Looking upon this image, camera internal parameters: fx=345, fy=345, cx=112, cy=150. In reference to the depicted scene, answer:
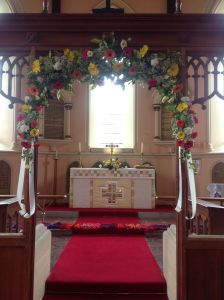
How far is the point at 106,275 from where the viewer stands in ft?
13.6

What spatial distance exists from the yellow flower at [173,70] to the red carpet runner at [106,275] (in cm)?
231

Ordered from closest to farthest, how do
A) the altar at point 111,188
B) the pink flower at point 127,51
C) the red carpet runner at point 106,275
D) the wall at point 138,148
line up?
the pink flower at point 127,51, the red carpet runner at point 106,275, the altar at point 111,188, the wall at point 138,148

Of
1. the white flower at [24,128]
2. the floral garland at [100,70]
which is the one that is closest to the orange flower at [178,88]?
the floral garland at [100,70]

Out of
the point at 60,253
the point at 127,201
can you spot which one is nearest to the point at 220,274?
the point at 60,253

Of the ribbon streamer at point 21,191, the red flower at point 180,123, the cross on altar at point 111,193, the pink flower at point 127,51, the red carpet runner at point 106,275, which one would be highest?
the pink flower at point 127,51

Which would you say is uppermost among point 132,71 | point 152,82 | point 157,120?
point 157,120

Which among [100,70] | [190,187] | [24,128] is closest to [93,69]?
[100,70]

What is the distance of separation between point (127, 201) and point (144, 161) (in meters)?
1.88

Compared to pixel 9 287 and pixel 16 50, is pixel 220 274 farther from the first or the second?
pixel 16 50

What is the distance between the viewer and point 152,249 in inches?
214

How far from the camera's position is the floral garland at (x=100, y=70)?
3352 mm

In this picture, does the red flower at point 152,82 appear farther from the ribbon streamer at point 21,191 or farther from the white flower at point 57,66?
the ribbon streamer at point 21,191

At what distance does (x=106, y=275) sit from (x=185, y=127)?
2.07 meters

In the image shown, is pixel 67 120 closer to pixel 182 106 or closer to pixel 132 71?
pixel 132 71
